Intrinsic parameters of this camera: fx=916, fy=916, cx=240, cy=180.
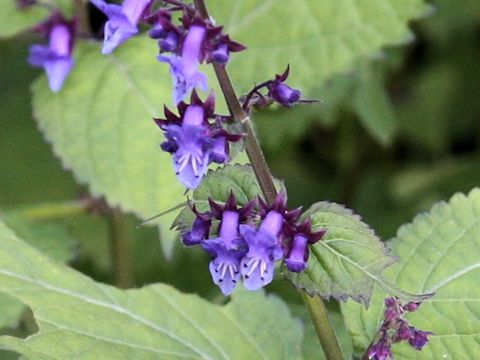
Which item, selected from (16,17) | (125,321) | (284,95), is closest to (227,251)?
(284,95)

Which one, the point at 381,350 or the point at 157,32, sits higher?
the point at 157,32

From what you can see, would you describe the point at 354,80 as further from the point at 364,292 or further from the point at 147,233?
the point at 364,292

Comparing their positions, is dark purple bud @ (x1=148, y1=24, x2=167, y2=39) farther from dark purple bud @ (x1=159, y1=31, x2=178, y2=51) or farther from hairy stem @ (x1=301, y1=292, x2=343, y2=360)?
hairy stem @ (x1=301, y1=292, x2=343, y2=360)

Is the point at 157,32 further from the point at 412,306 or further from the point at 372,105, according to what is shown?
the point at 372,105

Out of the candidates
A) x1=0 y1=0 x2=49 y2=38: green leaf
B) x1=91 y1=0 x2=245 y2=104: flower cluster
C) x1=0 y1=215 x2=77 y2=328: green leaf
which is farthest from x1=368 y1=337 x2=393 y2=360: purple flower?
x1=0 y1=0 x2=49 y2=38: green leaf

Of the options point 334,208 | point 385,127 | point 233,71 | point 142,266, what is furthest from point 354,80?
point 334,208

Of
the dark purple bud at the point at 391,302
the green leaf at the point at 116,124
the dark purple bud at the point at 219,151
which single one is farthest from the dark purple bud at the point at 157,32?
the green leaf at the point at 116,124
